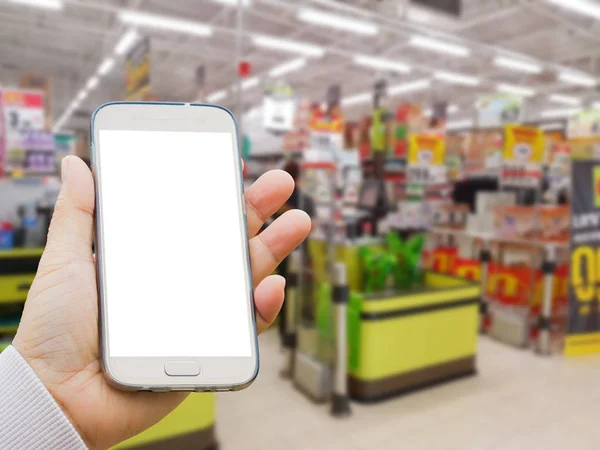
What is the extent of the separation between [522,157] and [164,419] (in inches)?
159

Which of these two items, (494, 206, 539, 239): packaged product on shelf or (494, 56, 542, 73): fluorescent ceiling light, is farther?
(494, 56, 542, 73): fluorescent ceiling light

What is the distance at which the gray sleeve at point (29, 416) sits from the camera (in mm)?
684

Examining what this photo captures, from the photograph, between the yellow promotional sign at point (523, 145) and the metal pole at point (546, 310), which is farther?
the yellow promotional sign at point (523, 145)

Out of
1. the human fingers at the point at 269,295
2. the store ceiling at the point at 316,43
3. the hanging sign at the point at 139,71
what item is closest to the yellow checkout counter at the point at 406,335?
the human fingers at the point at 269,295

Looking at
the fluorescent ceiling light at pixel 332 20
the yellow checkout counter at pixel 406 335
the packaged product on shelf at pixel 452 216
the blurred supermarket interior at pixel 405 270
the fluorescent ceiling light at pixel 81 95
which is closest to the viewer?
the blurred supermarket interior at pixel 405 270

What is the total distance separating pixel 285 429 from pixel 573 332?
8.80ft

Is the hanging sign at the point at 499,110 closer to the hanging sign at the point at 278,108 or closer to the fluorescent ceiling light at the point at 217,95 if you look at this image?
the hanging sign at the point at 278,108

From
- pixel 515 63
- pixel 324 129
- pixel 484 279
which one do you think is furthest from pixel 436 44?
pixel 484 279

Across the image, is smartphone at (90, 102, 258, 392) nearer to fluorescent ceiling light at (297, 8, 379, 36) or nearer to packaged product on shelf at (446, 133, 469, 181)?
packaged product on shelf at (446, 133, 469, 181)

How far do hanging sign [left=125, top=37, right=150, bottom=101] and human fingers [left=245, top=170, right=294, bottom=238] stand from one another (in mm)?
3969

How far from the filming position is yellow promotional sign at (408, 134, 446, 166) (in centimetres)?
488

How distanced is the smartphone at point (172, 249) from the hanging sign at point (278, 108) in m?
5.88

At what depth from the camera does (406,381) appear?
9.88 feet

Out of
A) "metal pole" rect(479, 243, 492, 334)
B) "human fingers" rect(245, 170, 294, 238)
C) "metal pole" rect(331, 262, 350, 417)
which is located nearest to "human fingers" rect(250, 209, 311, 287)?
"human fingers" rect(245, 170, 294, 238)
